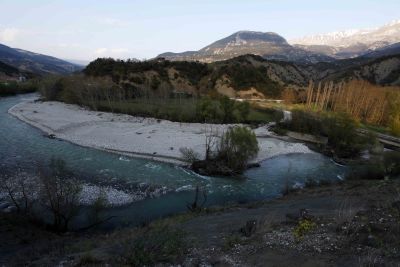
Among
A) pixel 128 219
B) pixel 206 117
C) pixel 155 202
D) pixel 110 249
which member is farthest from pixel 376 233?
pixel 206 117

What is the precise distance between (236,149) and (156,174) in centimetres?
799

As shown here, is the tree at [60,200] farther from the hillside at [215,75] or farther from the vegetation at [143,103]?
the hillside at [215,75]

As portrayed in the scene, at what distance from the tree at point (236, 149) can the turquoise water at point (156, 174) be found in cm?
143

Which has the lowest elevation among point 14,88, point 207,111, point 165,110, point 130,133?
point 14,88

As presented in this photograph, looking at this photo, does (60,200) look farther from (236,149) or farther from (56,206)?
(236,149)

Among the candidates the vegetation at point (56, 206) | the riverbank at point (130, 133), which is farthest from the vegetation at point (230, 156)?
the vegetation at point (56, 206)

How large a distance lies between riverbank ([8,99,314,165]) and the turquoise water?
2144mm

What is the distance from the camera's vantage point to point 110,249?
13508mm

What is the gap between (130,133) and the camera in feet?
173

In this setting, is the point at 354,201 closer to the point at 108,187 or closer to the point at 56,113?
the point at 108,187

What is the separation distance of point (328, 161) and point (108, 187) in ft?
87.3

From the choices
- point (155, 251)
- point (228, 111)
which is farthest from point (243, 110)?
point (155, 251)

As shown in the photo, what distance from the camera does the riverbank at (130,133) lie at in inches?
1714

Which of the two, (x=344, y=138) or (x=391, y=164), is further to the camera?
(x=344, y=138)
